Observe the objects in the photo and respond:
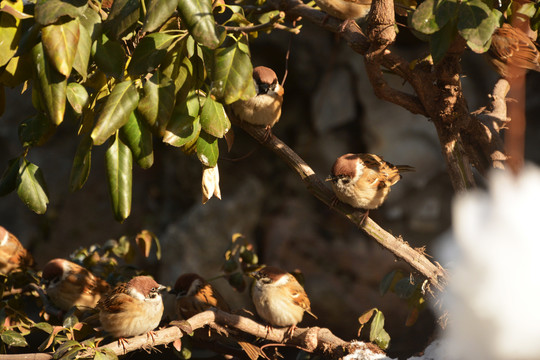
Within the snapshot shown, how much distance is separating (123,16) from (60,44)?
0.44 ft

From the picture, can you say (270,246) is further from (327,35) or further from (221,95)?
(221,95)

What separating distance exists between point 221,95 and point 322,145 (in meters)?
2.36

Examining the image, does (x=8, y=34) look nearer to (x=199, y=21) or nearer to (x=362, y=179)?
(x=199, y=21)

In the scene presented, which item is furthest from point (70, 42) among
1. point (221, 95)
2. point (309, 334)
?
point (309, 334)

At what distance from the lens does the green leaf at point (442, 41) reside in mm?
1152

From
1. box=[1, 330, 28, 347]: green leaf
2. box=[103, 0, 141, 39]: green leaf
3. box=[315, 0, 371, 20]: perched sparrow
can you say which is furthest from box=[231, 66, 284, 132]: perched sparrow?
box=[1, 330, 28, 347]: green leaf

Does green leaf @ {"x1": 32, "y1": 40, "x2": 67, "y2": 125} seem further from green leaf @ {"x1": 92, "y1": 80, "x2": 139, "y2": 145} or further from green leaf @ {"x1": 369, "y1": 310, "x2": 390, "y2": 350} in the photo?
green leaf @ {"x1": 369, "y1": 310, "x2": 390, "y2": 350}

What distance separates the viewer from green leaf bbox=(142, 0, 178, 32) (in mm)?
982

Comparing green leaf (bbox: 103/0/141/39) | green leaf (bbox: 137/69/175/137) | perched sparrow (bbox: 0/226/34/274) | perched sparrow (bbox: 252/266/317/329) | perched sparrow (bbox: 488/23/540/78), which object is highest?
green leaf (bbox: 103/0/141/39)

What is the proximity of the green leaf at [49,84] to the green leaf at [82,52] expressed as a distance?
0.03 meters

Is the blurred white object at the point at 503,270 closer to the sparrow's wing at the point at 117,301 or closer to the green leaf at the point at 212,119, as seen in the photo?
the green leaf at the point at 212,119

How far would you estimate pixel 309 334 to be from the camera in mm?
1736

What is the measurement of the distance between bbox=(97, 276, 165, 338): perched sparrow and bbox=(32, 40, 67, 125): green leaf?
942 millimetres

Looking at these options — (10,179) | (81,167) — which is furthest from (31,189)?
(81,167)
